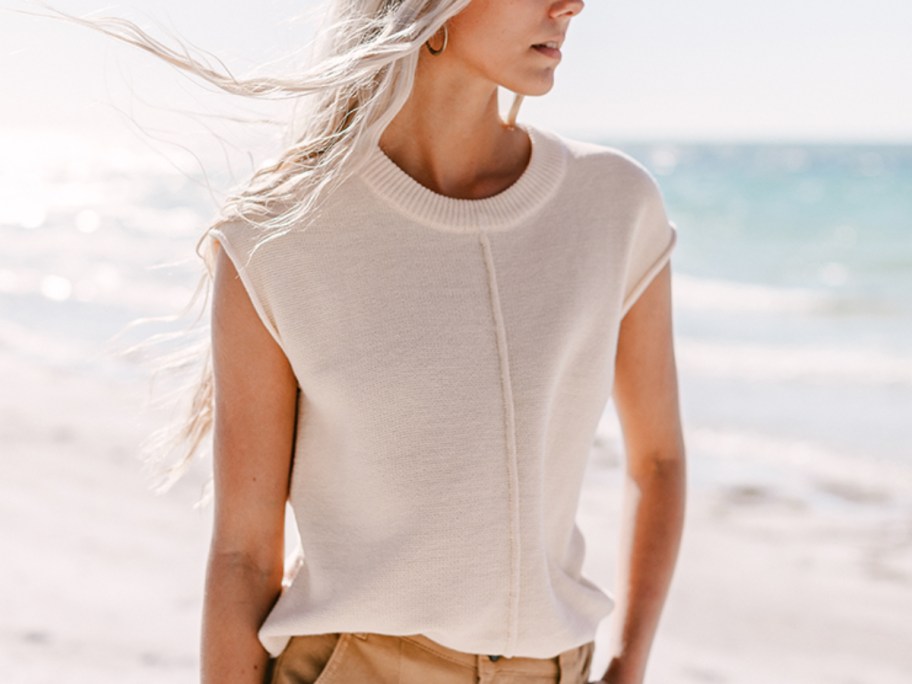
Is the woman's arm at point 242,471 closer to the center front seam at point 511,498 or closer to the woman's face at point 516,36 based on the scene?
the center front seam at point 511,498

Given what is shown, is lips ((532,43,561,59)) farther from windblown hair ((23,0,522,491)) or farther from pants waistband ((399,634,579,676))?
pants waistband ((399,634,579,676))

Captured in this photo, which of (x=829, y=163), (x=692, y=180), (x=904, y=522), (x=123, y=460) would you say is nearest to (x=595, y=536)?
(x=904, y=522)

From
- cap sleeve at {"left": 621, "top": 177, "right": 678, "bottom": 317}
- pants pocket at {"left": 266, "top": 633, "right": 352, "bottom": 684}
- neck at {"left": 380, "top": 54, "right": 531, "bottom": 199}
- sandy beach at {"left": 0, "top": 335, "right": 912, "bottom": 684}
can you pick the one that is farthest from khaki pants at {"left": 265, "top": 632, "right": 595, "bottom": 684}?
sandy beach at {"left": 0, "top": 335, "right": 912, "bottom": 684}

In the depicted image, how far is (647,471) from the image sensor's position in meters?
1.89

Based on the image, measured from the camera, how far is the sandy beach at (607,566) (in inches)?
145

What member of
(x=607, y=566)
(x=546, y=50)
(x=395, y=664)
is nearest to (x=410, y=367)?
(x=395, y=664)

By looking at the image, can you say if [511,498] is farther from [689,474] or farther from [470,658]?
[689,474]

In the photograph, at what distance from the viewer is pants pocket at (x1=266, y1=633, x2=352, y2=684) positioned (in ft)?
5.30

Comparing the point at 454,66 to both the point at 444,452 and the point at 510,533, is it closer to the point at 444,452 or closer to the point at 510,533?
the point at 444,452

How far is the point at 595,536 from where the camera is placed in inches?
196

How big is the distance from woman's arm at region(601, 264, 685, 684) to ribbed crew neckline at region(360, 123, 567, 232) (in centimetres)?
24

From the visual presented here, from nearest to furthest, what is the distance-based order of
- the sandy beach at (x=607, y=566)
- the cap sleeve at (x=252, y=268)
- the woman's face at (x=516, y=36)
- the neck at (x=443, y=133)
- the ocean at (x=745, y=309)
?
the cap sleeve at (x=252, y=268)
the woman's face at (x=516, y=36)
the neck at (x=443, y=133)
the sandy beach at (x=607, y=566)
the ocean at (x=745, y=309)

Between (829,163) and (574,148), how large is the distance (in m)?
48.1

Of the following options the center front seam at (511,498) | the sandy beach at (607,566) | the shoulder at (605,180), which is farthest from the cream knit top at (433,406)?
the sandy beach at (607,566)
